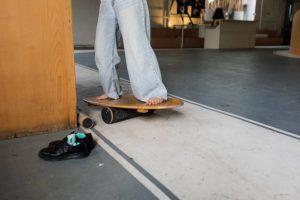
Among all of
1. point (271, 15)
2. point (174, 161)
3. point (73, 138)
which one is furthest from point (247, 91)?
point (271, 15)

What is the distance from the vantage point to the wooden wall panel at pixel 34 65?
71.1 inches

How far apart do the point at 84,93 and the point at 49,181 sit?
181 centimetres

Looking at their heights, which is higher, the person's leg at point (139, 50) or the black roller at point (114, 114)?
the person's leg at point (139, 50)

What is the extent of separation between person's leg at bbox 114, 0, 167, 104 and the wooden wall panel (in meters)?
0.40

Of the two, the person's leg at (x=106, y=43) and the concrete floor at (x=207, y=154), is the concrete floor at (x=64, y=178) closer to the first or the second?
the concrete floor at (x=207, y=154)

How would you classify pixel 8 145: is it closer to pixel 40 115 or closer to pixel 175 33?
pixel 40 115

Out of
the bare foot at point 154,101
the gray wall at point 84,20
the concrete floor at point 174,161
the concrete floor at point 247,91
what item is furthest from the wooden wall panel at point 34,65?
the gray wall at point 84,20

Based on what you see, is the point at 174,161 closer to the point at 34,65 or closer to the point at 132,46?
the point at 132,46

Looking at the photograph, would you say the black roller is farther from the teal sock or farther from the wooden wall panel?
the teal sock

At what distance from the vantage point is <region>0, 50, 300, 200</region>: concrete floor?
1.33 metres

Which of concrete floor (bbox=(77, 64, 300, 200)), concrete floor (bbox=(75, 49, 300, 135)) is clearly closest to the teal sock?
concrete floor (bbox=(77, 64, 300, 200))

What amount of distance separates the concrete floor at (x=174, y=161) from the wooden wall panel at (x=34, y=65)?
13cm

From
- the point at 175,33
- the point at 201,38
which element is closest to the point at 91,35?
the point at 175,33

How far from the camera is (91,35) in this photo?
33.4 ft
